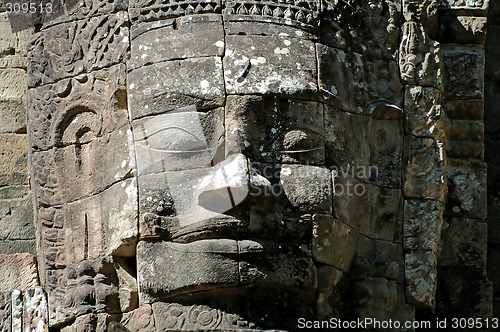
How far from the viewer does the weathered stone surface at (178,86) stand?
9.14 metres

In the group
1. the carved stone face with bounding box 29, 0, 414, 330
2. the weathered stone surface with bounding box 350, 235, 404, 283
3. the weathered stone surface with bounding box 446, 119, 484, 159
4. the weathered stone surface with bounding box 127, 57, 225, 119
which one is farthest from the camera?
the weathered stone surface with bounding box 446, 119, 484, 159

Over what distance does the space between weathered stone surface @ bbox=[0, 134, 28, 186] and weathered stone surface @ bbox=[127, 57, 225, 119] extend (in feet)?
4.49

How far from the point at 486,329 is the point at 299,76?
7.05 ft

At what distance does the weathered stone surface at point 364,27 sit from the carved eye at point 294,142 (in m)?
0.72

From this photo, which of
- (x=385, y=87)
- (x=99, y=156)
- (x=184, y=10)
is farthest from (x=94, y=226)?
(x=385, y=87)

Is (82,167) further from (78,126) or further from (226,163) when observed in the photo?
(226,163)

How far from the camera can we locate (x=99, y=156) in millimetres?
9484

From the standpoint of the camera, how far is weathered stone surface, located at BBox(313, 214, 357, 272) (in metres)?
9.03

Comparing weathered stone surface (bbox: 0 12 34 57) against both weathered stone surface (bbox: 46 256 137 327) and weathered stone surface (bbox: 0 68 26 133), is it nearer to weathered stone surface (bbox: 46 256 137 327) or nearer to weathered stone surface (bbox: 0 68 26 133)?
weathered stone surface (bbox: 0 68 26 133)

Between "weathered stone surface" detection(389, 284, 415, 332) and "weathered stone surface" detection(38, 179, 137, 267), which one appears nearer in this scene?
"weathered stone surface" detection(38, 179, 137, 267)

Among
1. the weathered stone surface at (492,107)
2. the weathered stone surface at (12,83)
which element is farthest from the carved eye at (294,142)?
the weathered stone surface at (12,83)

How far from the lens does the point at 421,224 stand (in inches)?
378

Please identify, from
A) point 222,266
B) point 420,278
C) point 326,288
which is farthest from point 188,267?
point 420,278

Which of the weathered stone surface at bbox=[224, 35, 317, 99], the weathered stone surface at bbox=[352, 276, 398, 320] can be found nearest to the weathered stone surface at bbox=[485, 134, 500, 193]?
the weathered stone surface at bbox=[352, 276, 398, 320]
